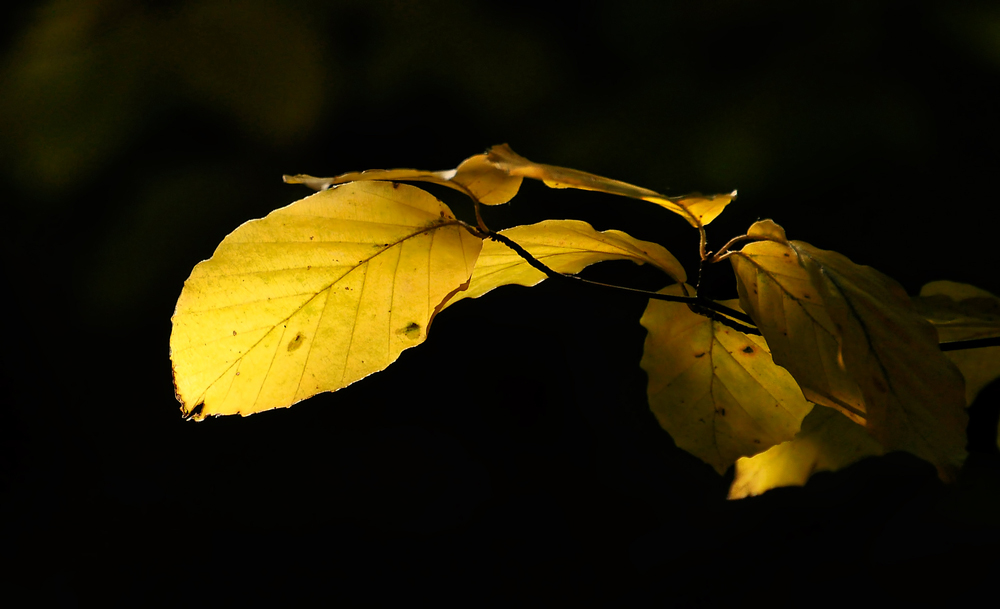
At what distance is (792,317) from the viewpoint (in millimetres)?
361

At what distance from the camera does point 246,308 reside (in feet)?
1.13

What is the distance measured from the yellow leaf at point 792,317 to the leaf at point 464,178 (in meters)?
0.13

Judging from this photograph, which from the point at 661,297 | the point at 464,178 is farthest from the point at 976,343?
the point at 464,178

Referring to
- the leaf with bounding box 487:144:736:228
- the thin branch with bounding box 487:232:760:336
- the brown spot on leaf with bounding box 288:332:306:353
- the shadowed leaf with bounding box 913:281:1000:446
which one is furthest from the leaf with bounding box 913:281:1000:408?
the brown spot on leaf with bounding box 288:332:306:353

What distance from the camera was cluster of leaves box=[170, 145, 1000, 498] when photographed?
30 centimetres

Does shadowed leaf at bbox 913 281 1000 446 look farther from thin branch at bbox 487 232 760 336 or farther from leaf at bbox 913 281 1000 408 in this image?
thin branch at bbox 487 232 760 336

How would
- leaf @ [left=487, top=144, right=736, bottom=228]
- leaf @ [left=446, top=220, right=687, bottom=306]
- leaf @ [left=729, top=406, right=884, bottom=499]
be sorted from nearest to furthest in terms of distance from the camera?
leaf @ [left=487, top=144, right=736, bottom=228] < leaf @ [left=446, top=220, right=687, bottom=306] < leaf @ [left=729, top=406, right=884, bottom=499]

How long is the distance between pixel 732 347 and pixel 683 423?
0.22ft

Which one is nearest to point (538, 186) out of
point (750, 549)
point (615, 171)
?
point (615, 171)

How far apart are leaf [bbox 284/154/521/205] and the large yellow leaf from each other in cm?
4

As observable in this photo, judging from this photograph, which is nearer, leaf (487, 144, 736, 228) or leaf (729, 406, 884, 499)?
leaf (487, 144, 736, 228)

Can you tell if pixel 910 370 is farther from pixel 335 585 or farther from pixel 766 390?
pixel 335 585

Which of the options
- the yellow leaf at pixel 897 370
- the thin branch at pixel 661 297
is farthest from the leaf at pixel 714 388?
the yellow leaf at pixel 897 370

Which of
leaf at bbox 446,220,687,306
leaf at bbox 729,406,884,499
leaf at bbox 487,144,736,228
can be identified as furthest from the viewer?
leaf at bbox 729,406,884,499
